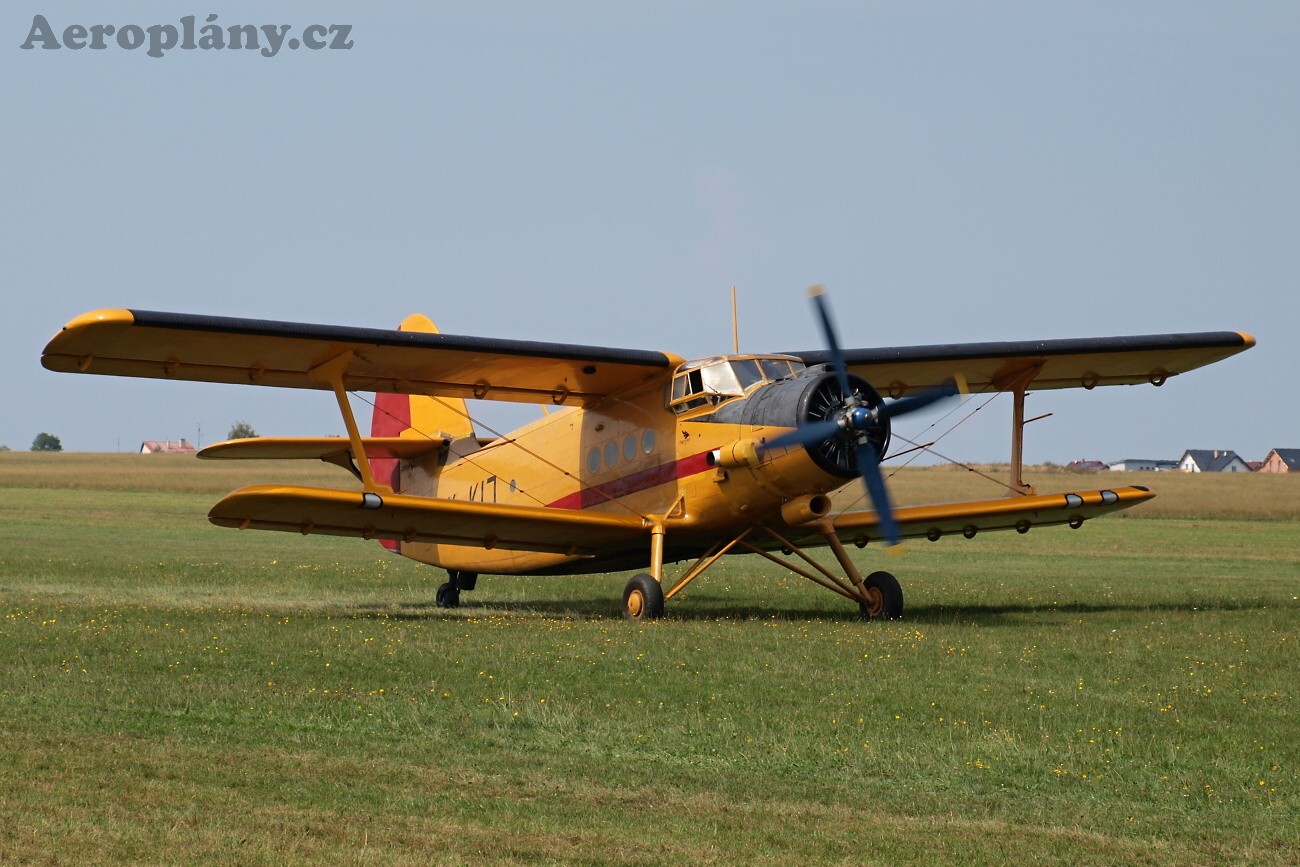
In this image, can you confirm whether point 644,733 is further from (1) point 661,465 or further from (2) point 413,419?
(2) point 413,419

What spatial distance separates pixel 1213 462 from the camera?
160m

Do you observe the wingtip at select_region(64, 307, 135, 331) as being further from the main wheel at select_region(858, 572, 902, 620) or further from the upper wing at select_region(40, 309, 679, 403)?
the main wheel at select_region(858, 572, 902, 620)

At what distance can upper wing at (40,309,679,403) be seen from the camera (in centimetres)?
1627

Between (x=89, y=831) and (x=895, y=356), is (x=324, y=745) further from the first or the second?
(x=895, y=356)

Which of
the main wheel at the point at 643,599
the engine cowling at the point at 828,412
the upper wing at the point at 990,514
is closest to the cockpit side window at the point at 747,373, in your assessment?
the engine cowling at the point at 828,412

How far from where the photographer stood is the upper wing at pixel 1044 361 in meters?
20.1

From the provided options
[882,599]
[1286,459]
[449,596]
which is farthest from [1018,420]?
[1286,459]

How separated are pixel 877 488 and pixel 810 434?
0.99m

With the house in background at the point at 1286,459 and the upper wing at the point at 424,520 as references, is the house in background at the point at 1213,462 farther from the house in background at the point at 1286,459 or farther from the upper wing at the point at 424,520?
the upper wing at the point at 424,520

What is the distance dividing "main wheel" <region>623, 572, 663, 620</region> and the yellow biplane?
3cm

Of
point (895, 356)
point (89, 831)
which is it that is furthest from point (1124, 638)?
point (89, 831)

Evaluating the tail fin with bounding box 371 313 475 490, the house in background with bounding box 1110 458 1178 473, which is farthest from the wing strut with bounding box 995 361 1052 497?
the house in background with bounding box 1110 458 1178 473

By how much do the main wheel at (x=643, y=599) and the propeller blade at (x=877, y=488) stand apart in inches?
120

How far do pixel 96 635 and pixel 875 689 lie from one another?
806 centimetres
